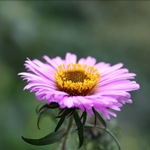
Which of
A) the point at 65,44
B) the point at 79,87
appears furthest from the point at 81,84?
the point at 65,44

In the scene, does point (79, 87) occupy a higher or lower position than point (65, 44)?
lower

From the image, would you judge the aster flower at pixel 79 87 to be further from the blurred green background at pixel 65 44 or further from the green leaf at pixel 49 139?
the blurred green background at pixel 65 44

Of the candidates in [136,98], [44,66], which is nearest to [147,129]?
[136,98]

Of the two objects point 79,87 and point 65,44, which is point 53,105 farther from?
point 65,44

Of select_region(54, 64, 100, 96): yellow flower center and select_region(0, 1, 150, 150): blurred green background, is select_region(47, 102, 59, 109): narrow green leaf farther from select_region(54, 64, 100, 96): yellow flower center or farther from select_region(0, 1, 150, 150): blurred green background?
select_region(0, 1, 150, 150): blurred green background

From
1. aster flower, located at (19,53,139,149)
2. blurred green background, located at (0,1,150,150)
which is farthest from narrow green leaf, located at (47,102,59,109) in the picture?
blurred green background, located at (0,1,150,150)

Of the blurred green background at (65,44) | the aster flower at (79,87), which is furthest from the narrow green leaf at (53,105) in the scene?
the blurred green background at (65,44)
